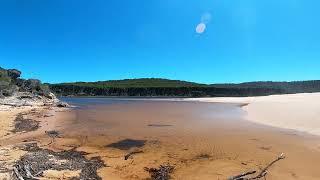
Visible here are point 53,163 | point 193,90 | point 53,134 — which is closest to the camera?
point 53,163

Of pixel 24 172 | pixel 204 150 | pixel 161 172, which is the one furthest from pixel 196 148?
pixel 24 172

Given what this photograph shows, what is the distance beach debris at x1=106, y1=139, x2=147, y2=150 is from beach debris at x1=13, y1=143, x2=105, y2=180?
202 cm

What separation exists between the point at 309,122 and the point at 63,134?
539 inches

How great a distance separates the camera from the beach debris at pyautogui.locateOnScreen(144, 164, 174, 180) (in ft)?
32.5

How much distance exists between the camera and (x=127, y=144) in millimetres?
15227

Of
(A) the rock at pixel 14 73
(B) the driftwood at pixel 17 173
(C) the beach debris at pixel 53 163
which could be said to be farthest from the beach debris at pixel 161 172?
(A) the rock at pixel 14 73

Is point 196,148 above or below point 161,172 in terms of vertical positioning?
above

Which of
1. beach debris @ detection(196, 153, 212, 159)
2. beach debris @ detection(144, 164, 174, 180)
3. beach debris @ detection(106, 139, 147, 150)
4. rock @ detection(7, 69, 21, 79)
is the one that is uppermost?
rock @ detection(7, 69, 21, 79)

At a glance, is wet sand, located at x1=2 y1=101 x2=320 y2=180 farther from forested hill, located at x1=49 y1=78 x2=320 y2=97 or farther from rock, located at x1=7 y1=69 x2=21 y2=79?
forested hill, located at x1=49 y1=78 x2=320 y2=97

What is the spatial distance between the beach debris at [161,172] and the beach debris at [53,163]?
1.58m

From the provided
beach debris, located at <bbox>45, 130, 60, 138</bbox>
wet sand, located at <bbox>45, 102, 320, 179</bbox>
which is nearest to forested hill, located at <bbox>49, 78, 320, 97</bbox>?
wet sand, located at <bbox>45, 102, 320, 179</bbox>

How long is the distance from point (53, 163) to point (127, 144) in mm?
4932

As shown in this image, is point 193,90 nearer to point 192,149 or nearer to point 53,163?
point 192,149

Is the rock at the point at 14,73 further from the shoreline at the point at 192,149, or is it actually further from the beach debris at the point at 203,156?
the beach debris at the point at 203,156
